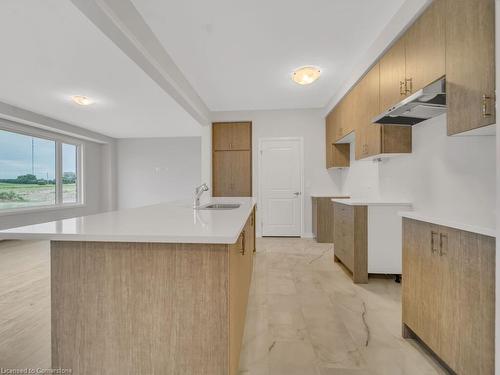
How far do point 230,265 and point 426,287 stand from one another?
1.24 metres

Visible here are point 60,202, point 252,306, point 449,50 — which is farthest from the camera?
point 60,202

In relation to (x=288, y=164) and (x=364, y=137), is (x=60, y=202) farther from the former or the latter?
(x=364, y=137)

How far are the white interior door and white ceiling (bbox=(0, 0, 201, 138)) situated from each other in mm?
1918

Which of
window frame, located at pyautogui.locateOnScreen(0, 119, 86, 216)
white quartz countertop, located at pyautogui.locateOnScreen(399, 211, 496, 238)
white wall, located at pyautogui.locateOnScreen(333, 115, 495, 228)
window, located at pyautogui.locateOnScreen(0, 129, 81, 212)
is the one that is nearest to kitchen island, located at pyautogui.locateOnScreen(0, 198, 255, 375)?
white quartz countertop, located at pyautogui.locateOnScreen(399, 211, 496, 238)

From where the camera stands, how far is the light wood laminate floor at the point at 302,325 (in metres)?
1.49

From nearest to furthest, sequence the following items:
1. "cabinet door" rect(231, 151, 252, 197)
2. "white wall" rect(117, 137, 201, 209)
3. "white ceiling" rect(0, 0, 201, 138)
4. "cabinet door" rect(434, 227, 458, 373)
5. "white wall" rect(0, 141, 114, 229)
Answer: "cabinet door" rect(434, 227, 458, 373) < "white ceiling" rect(0, 0, 201, 138) < "cabinet door" rect(231, 151, 252, 197) < "white wall" rect(0, 141, 114, 229) < "white wall" rect(117, 137, 201, 209)

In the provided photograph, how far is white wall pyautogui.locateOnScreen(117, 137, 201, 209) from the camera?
734 cm

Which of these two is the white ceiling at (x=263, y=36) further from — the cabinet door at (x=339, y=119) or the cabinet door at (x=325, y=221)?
the cabinet door at (x=325, y=221)

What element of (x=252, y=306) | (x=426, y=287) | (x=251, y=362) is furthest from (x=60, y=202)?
(x=426, y=287)

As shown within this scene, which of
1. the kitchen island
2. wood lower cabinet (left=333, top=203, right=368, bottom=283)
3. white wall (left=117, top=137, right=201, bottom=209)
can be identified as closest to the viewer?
the kitchen island

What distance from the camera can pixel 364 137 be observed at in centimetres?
303

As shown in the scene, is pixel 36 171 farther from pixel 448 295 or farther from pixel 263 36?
pixel 448 295

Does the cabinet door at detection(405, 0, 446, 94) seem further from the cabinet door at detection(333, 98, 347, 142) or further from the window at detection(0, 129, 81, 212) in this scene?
the window at detection(0, 129, 81, 212)

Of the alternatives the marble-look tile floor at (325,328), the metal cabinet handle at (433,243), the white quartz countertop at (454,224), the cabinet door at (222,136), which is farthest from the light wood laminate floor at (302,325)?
the cabinet door at (222,136)
